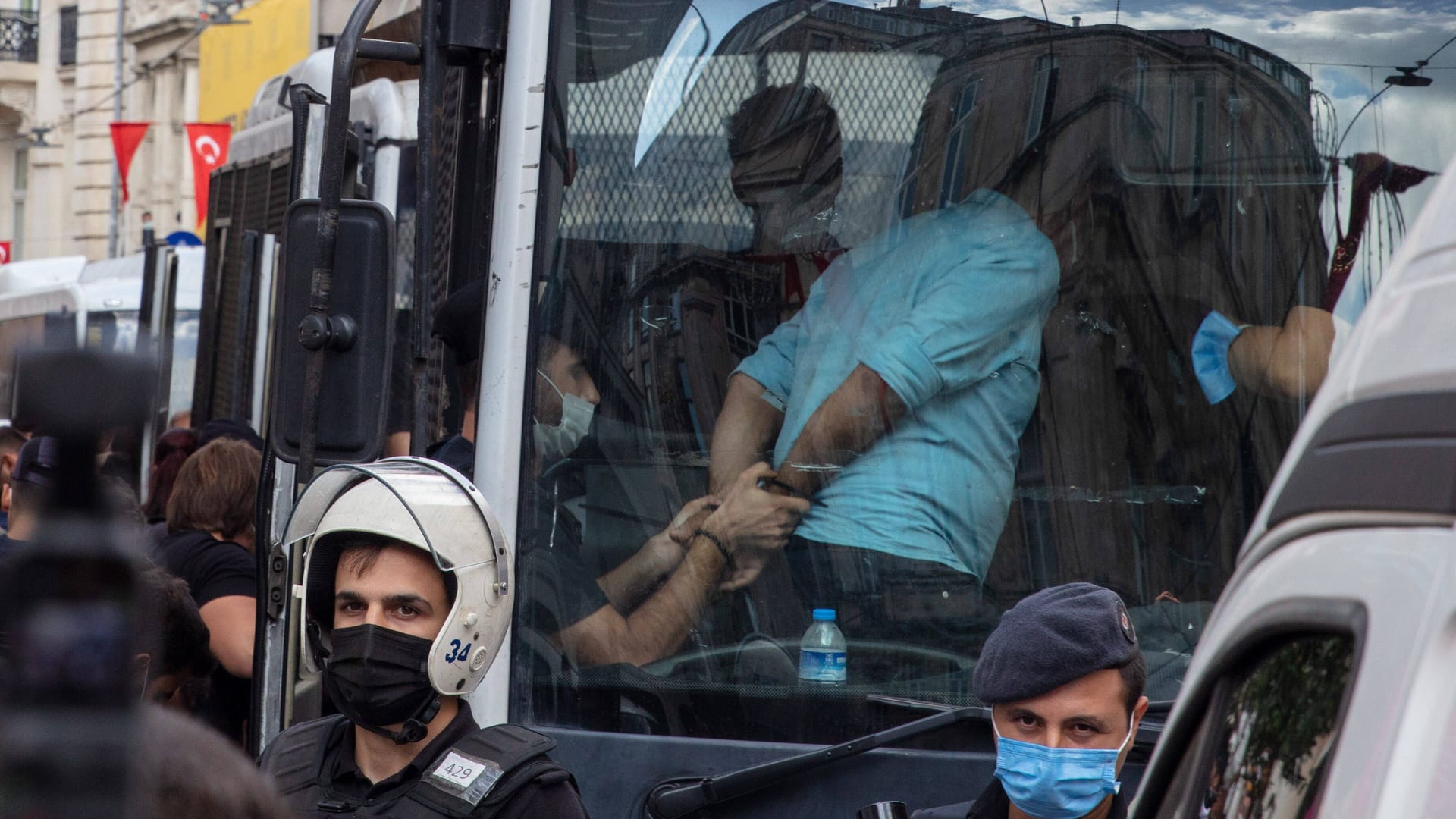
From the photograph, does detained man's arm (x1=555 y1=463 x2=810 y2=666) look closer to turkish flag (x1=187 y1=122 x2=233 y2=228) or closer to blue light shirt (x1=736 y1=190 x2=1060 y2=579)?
blue light shirt (x1=736 y1=190 x2=1060 y2=579)

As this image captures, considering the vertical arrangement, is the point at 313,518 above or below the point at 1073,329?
below

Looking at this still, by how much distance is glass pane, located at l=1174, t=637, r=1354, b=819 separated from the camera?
Result: 111 cm

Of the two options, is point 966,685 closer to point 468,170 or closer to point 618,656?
point 618,656

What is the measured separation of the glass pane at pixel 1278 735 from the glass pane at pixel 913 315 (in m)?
1.78

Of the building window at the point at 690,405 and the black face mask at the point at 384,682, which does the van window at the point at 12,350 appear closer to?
the black face mask at the point at 384,682

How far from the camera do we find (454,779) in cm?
264

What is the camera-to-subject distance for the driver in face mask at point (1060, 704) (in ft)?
8.61

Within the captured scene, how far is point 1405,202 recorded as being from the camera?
3.05m

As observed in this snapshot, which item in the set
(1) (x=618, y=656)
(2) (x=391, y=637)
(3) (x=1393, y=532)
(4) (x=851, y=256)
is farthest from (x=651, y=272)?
(3) (x=1393, y=532)

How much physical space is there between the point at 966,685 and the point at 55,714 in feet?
8.98

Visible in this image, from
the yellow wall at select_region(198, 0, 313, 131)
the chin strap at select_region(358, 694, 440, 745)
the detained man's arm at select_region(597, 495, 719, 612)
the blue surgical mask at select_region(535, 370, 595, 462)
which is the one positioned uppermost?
the yellow wall at select_region(198, 0, 313, 131)

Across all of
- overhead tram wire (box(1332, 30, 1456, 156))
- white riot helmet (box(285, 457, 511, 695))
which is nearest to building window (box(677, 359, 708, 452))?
white riot helmet (box(285, 457, 511, 695))

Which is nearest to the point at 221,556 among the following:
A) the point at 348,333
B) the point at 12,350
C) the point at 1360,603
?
the point at 348,333

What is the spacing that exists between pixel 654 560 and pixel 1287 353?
3.97 feet
